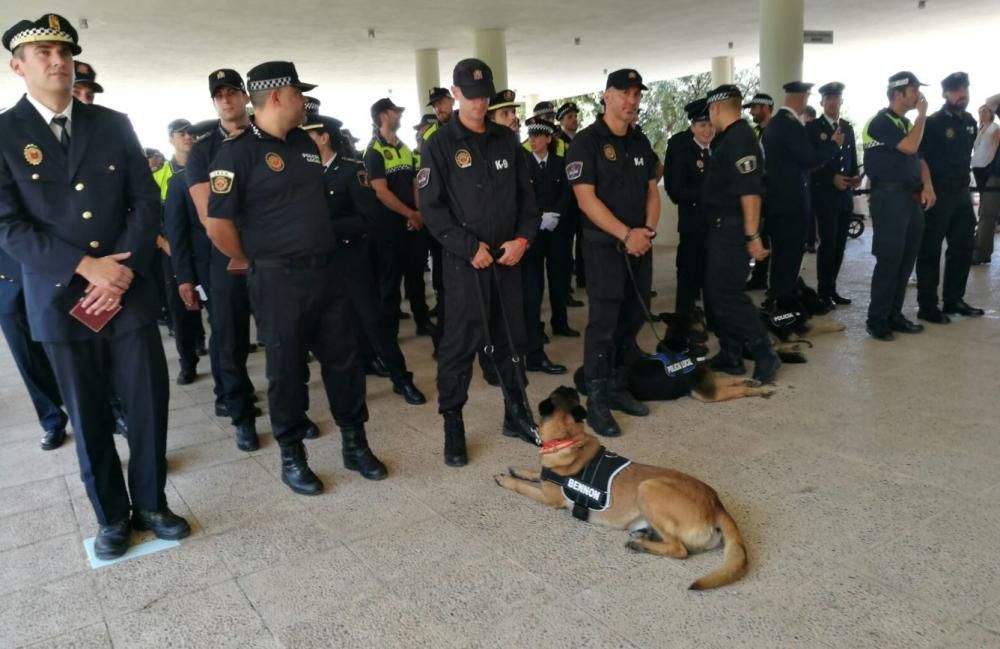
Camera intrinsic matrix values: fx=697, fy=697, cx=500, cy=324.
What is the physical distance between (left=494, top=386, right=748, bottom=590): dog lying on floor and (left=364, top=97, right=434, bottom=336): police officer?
2.47m

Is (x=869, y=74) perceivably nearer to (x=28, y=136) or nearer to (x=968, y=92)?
(x=968, y=92)

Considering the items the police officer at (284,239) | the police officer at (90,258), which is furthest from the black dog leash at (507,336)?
the police officer at (90,258)

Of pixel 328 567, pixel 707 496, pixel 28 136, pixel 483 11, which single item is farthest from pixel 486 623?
pixel 483 11

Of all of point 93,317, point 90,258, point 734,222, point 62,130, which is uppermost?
point 62,130

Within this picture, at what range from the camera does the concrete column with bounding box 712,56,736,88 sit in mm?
16656

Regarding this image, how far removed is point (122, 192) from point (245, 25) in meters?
8.77

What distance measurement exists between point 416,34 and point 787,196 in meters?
8.15

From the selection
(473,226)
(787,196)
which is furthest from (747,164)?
(473,226)

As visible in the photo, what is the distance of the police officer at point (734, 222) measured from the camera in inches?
168

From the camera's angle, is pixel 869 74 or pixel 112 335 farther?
pixel 869 74

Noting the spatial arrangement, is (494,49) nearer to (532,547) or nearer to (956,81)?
(956,81)

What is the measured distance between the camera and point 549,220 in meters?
5.47

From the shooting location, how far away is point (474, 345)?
3537 millimetres

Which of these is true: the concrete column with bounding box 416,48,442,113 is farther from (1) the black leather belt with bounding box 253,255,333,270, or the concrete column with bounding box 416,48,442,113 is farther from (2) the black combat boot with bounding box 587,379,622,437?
(1) the black leather belt with bounding box 253,255,333,270
